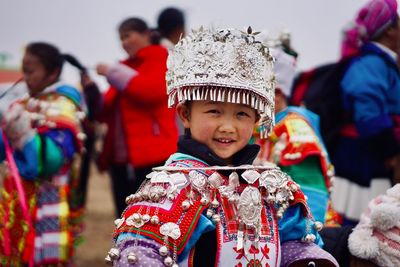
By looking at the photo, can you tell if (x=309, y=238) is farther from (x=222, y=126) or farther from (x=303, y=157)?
(x=303, y=157)

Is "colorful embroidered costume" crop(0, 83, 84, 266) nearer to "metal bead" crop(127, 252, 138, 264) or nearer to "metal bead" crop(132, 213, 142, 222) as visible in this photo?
"metal bead" crop(132, 213, 142, 222)

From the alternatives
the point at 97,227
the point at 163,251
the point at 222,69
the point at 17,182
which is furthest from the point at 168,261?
the point at 97,227

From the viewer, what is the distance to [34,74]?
17.4 ft

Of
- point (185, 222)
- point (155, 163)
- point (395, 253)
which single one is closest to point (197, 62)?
point (185, 222)

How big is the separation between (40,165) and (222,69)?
241 centimetres

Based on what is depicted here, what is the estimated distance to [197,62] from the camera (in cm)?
283

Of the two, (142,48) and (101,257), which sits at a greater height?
(142,48)

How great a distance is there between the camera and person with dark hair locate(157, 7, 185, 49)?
6.43 metres

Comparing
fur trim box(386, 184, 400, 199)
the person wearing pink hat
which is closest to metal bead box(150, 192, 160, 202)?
fur trim box(386, 184, 400, 199)

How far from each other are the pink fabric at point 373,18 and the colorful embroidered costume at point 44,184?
211cm

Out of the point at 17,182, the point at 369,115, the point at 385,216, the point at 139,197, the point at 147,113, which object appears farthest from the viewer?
the point at 147,113

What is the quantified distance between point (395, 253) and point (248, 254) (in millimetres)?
713

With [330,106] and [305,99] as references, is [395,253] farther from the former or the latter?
[305,99]

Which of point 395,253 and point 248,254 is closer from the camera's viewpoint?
point 248,254
